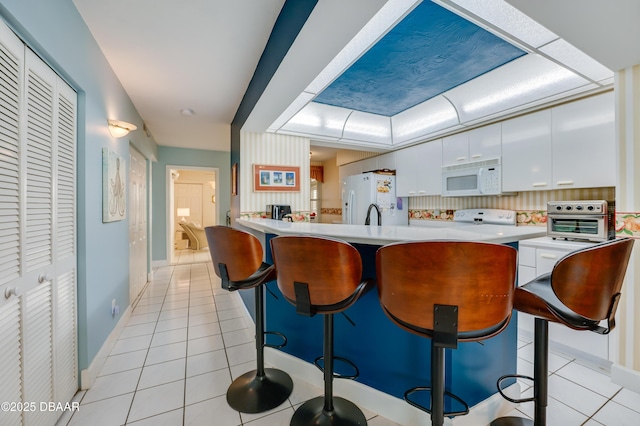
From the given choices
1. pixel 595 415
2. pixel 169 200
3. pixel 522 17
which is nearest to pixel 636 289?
pixel 595 415

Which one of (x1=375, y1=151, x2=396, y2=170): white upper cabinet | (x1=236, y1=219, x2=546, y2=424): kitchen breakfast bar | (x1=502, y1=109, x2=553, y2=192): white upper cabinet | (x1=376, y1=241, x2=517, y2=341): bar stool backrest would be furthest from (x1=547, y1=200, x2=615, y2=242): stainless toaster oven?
(x1=375, y1=151, x2=396, y2=170): white upper cabinet

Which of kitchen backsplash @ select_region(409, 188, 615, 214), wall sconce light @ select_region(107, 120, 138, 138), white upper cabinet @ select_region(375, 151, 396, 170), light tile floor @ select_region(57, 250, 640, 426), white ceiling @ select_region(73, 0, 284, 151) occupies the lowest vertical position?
light tile floor @ select_region(57, 250, 640, 426)

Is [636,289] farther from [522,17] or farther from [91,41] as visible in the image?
[91,41]

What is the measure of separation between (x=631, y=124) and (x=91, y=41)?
3776mm

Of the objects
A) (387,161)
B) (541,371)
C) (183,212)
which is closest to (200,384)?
(541,371)

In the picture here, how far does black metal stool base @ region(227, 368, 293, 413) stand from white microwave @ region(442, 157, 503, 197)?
2907 mm

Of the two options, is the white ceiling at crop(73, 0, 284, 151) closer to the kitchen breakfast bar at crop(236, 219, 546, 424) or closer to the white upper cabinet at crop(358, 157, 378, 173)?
the kitchen breakfast bar at crop(236, 219, 546, 424)

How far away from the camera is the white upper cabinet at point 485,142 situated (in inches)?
121

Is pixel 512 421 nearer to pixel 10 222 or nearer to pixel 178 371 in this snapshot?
pixel 178 371

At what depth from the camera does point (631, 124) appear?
176 centimetres

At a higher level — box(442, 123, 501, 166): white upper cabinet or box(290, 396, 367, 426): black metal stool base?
box(442, 123, 501, 166): white upper cabinet

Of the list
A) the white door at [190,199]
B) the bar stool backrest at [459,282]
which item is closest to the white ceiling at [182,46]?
the bar stool backrest at [459,282]

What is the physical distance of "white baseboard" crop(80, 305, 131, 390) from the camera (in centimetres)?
175

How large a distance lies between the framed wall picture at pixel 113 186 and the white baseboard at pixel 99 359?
3.25ft
